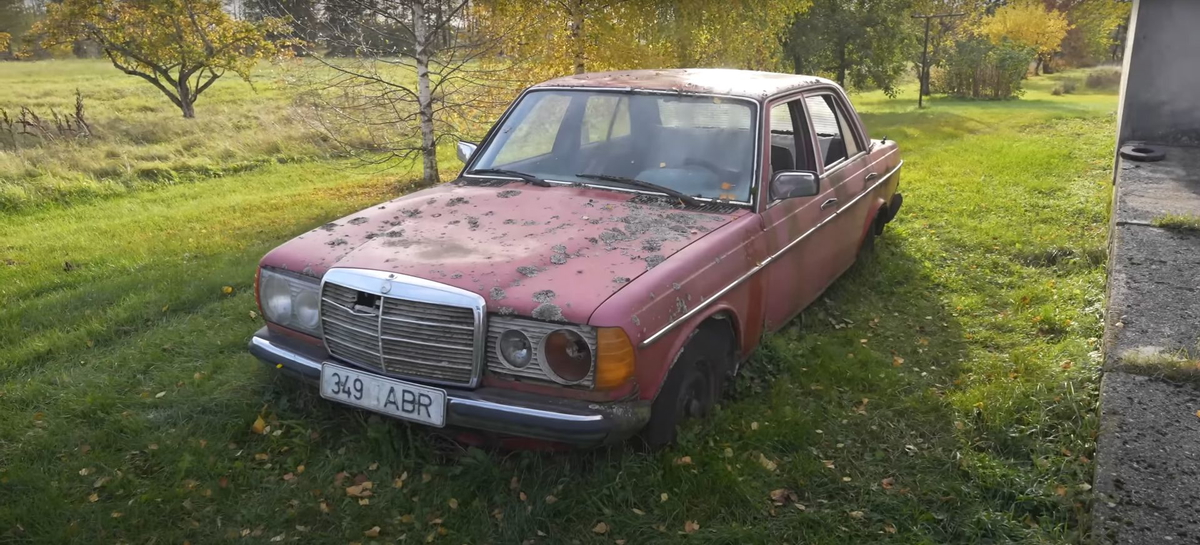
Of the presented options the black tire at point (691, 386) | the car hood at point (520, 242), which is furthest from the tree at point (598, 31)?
the black tire at point (691, 386)

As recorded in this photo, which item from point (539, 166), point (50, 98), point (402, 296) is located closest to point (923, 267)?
point (539, 166)

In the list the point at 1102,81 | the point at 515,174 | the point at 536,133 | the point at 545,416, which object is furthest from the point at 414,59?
the point at 1102,81

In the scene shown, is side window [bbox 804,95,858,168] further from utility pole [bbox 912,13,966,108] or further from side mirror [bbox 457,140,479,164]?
utility pole [bbox 912,13,966,108]

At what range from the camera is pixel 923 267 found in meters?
6.22

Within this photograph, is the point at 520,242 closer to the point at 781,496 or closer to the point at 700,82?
the point at 781,496

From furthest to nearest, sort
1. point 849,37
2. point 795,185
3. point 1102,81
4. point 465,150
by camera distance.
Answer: point 1102,81 → point 849,37 → point 465,150 → point 795,185

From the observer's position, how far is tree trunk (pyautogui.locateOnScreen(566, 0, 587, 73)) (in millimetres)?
10219

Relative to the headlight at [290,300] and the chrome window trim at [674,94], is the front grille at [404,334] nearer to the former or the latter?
the headlight at [290,300]

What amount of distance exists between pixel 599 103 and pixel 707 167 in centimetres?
75

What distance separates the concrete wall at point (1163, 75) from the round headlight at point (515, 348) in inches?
319

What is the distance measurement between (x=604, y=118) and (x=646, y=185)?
22.7 inches

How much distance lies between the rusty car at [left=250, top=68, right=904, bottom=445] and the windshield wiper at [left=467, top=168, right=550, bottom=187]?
2cm

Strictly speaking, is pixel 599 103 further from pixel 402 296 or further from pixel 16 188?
pixel 16 188

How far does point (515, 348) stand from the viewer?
2992 mm
